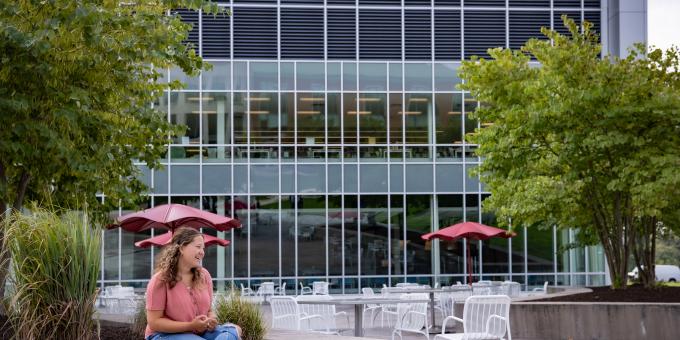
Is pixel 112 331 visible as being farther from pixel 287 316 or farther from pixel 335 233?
pixel 335 233

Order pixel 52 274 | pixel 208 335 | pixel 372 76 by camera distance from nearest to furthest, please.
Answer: pixel 208 335 → pixel 52 274 → pixel 372 76

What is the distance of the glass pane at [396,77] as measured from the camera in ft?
99.9

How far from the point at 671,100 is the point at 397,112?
14625mm

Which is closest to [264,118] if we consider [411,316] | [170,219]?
[170,219]

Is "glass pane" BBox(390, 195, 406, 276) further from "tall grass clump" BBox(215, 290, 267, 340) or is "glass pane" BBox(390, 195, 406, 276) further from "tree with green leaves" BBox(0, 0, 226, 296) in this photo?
"tall grass clump" BBox(215, 290, 267, 340)

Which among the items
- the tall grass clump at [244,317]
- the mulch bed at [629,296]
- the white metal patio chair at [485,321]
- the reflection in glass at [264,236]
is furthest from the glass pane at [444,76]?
the tall grass clump at [244,317]

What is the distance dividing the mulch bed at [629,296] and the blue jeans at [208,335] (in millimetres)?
11429

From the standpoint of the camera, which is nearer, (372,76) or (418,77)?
(372,76)

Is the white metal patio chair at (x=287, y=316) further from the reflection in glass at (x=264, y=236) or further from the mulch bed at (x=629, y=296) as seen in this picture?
the reflection in glass at (x=264, y=236)

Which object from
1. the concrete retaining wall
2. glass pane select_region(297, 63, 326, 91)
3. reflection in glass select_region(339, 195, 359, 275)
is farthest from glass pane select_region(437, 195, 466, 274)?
the concrete retaining wall

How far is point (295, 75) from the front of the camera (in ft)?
98.5

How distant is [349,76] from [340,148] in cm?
225

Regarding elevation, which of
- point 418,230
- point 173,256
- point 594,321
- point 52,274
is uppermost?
point 173,256

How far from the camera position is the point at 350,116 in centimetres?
3045
